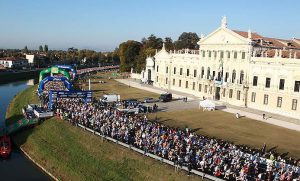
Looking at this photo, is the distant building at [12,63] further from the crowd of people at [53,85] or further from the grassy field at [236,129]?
→ the grassy field at [236,129]

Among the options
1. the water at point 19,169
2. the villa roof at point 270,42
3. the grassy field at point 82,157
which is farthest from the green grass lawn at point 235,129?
the water at point 19,169

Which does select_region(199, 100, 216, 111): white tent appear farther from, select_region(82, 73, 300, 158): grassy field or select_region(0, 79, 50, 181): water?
select_region(0, 79, 50, 181): water

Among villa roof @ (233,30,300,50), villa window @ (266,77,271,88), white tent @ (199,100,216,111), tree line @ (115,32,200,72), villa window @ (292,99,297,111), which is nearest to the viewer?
villa window @ (292,99,297,111)

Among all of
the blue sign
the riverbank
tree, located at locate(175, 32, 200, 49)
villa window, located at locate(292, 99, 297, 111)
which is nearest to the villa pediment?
villa window, located at locate(292, 99, 297, 111)

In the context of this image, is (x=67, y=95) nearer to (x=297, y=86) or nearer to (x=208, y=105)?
(x=208, y=105)

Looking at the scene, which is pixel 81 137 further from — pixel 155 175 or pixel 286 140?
pixel 286 140

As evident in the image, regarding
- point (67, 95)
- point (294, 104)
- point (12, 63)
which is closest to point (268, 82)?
point (294, 104)

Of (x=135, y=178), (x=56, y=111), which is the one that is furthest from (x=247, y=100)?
(x=135, y=178)
